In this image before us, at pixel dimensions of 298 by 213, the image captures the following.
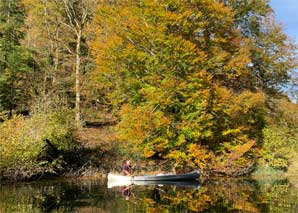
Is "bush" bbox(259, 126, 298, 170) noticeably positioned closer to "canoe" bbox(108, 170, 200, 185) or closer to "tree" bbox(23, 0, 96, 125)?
"canoe" bbox(108, 170, 200, 185)

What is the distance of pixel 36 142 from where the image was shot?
26438mm

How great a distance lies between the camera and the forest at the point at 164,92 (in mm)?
29219

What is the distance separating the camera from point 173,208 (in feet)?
59.1

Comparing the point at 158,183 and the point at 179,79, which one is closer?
the point at 158,183

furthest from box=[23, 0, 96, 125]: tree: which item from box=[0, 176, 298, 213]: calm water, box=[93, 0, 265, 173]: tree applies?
box=[0, 176, 298, 213]: calm water

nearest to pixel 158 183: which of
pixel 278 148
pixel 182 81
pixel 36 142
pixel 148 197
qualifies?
pixel 148 197

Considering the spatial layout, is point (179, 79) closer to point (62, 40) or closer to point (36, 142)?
point (36, 142)

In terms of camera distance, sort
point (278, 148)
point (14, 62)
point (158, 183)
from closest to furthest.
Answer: point (158, 183) < point (278, 148) < point (14, 62)

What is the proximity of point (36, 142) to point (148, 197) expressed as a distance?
834cm

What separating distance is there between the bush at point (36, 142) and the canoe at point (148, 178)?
13.1 ft

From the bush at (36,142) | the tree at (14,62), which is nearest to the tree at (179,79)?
the bush at (36,142)

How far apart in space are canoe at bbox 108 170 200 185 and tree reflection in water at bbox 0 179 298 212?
0.74m

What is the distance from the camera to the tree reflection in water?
17906 millimetres

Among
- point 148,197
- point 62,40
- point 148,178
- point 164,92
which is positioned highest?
point 62,40
